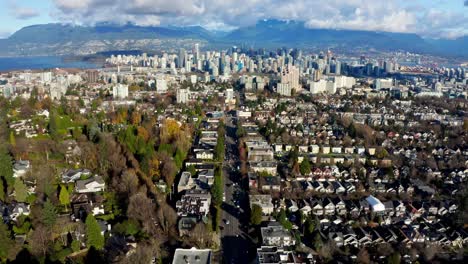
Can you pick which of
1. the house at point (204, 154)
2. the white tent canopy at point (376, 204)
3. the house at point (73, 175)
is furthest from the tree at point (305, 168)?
the house at point (73, 175)

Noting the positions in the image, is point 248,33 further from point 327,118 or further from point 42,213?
point 42,213

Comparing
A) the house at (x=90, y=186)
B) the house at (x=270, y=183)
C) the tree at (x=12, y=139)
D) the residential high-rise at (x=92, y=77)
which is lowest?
the house at (x=270, y=183)

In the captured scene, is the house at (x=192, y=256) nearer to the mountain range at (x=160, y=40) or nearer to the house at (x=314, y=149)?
the house at (x=314, y=149)

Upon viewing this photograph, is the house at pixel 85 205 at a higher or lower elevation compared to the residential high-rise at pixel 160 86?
lower

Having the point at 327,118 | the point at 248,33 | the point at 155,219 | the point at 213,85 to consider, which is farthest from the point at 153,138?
the point at 248,33

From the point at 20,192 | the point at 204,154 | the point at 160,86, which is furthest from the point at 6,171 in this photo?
the point at 160,86

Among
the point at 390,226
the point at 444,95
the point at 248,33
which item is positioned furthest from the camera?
the point at 248,33
